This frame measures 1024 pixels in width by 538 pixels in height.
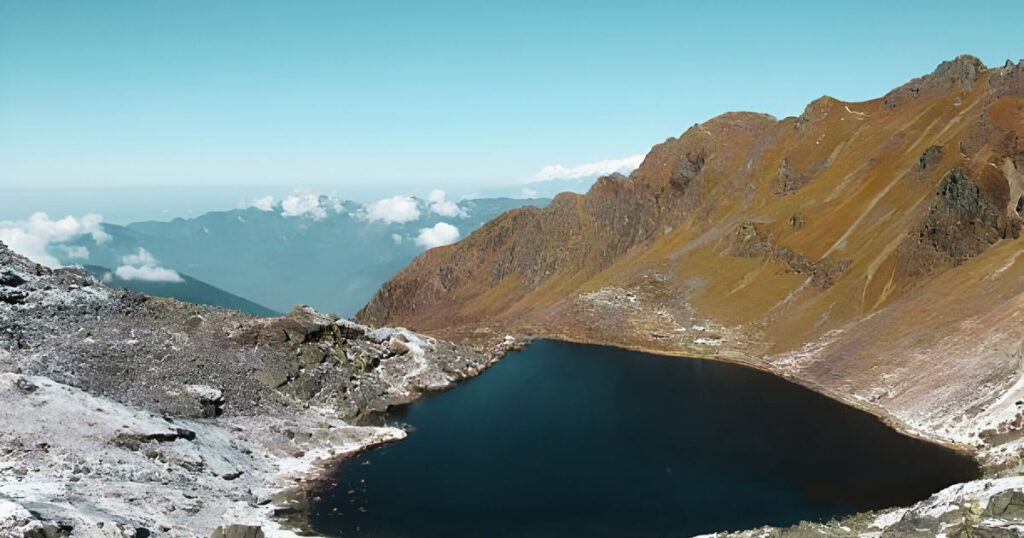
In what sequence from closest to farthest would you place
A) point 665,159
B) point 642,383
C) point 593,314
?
point 642,383 → point 593,314 → point 665,159

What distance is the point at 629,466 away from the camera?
211ft

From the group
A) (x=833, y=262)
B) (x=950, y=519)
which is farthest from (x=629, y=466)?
(x=833, y=262)

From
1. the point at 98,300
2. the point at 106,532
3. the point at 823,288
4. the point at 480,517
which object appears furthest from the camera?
the point at 823,288

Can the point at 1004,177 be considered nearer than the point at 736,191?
Yes

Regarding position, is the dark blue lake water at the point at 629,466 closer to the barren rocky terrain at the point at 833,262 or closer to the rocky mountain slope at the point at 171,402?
the rocky mountain slope at the point at 171,402

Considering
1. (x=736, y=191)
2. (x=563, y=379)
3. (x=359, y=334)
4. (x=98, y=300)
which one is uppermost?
(x=736, y=191)

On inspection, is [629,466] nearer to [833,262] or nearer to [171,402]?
[171,402]

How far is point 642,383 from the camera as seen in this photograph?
97.5 meters

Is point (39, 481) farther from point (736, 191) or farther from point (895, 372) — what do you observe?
point (736, 191)

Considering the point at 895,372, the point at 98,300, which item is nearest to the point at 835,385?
the point at 895,372

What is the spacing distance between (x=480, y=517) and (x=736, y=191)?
139 meters

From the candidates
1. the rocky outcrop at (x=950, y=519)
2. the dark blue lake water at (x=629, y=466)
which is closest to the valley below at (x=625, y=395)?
the rocky outcrop at (x=950, y=519)

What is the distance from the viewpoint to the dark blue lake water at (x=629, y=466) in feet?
174

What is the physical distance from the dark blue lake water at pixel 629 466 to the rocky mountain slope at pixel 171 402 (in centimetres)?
687
